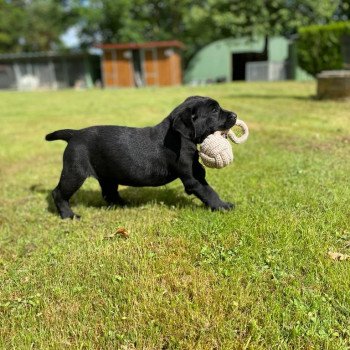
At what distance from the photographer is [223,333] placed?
2.45 meters

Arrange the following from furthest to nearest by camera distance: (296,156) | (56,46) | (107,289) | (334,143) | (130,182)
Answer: (56,46)
(334,143)
(296,156)
(130,182)
(107,289)

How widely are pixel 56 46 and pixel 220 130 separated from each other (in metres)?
63.3

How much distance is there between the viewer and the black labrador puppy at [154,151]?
157 inches

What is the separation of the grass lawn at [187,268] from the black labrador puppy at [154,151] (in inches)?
15.4

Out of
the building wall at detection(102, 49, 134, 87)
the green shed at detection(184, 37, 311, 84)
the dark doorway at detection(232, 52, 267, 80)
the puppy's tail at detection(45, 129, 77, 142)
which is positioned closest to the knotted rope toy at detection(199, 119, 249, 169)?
the puppy's tail at detection(45, 129, 77, 142)

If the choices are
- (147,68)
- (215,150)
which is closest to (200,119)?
(215,150)

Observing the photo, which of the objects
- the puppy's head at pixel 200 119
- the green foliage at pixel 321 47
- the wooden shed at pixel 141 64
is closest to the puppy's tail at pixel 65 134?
the puppy's head at pixel 200 119

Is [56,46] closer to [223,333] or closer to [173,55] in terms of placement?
[173,55]

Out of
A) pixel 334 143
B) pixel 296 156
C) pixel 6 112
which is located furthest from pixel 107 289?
pixel 6 112

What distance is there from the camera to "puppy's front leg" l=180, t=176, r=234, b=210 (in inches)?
161

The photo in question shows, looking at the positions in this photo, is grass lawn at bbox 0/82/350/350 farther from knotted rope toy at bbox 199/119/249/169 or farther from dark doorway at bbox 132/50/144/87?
dark doorway at bbox 132/50/144/87

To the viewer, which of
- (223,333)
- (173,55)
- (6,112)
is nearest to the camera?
(223,333)

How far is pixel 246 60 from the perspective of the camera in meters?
35.4

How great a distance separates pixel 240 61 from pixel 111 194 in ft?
109
